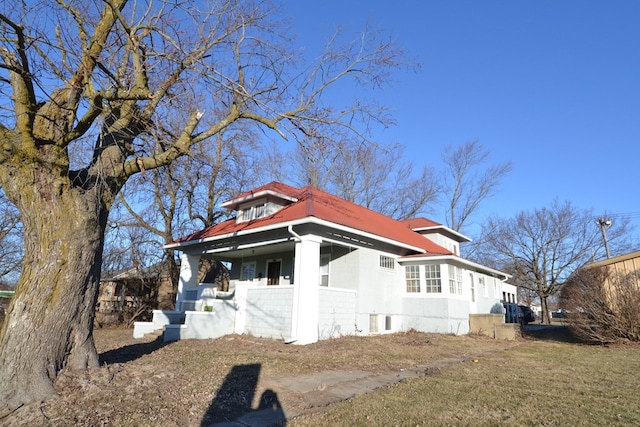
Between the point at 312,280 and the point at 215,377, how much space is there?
5.68 meters

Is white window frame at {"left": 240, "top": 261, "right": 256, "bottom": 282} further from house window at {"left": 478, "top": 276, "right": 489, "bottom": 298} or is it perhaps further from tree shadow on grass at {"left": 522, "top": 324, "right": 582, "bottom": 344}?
tree shadow on grass at {"left": 522, "top": 324, "right": 582, "bottom": 344}

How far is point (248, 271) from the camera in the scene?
17516mm

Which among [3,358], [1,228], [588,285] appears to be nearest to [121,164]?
[3,358]

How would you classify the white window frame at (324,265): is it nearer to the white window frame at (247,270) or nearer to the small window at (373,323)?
the small window at (373,323)

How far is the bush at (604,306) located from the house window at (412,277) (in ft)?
17.4

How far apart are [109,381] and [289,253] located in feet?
34.3

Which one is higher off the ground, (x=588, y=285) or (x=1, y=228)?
(x=1, y=228)

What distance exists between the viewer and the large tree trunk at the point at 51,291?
4.91 metres

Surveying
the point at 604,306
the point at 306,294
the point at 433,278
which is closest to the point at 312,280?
the point at 306,294

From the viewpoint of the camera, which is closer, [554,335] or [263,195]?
[263,195]

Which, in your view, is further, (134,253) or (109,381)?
(134,253)

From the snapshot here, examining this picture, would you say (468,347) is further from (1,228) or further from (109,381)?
(1,228)

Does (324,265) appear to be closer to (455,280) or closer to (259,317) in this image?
(259,317)

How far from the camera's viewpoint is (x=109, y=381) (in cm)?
539
